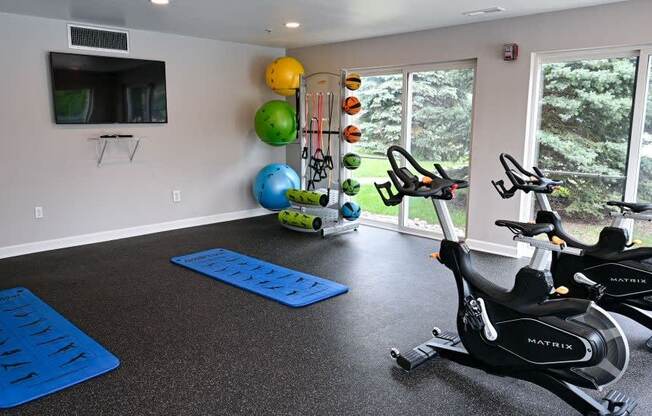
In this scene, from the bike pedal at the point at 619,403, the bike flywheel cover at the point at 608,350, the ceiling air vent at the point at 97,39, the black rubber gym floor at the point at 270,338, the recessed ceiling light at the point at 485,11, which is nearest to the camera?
the bike flywheel cover at the point at 608,350

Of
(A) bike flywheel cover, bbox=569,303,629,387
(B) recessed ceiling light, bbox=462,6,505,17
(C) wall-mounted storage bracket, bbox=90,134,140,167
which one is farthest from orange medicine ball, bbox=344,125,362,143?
(A) bike flywheel cover, bbox=569,303,629,387

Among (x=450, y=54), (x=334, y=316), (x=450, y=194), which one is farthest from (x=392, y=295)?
(x=450, y=54)

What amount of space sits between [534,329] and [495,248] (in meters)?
3.03

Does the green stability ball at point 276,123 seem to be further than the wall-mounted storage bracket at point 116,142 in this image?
Yes

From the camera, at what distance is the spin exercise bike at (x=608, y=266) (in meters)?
2.98

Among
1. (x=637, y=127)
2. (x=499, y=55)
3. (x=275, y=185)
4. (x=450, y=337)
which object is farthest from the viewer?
(x=275, y=185)

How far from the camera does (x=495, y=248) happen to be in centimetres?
519

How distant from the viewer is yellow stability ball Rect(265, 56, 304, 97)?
6.44m

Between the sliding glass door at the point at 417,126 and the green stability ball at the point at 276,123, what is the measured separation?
0.86 m

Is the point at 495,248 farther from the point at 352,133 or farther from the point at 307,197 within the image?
the point at 307,197

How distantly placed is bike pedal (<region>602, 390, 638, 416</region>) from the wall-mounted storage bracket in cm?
523

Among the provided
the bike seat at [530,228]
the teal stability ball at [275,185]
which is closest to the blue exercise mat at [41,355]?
the bike seat at [530,228]

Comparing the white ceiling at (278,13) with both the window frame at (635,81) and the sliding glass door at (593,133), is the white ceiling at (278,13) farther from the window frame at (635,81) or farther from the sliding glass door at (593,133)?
the sliding glass door at (593,133)

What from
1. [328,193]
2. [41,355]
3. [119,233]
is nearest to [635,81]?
[328,193]
